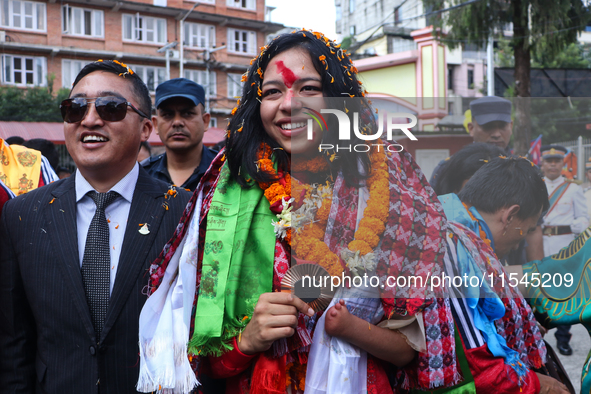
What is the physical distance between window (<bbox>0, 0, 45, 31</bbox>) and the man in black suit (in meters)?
30.2

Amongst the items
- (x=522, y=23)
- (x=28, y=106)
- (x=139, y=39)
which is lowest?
(x=522, y=23)

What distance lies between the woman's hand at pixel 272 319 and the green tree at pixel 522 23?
36.6 feet

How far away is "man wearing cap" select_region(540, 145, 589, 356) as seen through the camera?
1812mm

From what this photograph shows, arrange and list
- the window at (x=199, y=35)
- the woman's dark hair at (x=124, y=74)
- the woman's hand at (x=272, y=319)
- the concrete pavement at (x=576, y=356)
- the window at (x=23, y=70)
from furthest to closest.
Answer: the window at (x=199, y=35) → the window at (x=23, y=70) → the concrete pavement at (x=576, y=356) → the woman's dark hair at (x=124, y=74) → the woman's hand at (x=272, y=319)

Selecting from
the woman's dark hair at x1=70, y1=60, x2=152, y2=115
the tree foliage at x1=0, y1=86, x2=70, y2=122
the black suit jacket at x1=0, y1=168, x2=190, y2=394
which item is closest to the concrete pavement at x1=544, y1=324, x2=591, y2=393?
the black suit jacket at x1=0, y1=168, x2=190, y2=394

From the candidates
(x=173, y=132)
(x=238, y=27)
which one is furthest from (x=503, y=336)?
(x=238, y=27)

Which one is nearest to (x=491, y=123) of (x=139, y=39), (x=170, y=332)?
(x=170, y=332)

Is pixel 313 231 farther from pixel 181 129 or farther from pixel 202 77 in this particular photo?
pixel 202 77

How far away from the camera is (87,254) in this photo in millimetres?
2031

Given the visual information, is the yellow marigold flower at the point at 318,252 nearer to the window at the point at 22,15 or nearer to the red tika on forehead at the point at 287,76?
the red tika on forehead at the point at 287,76

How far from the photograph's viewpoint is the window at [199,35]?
32.4 m

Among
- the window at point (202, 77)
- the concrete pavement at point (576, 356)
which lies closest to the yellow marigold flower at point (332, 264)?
the concrete pavement at point (576, 356)

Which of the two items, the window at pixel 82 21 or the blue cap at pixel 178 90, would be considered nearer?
the blue cap at pixel 178 90

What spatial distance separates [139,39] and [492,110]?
3181cm
